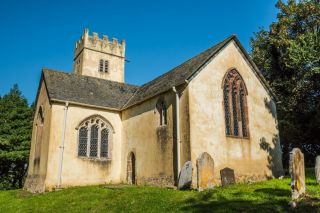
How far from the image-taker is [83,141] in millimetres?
22281

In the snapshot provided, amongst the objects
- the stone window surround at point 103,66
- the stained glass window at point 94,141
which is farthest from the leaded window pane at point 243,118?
the stone window surround at point 103,66

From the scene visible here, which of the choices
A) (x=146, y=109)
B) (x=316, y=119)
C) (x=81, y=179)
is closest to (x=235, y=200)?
(x=146, y=109)

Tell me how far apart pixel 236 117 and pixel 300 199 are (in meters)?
9.95

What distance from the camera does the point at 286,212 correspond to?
9.38 meters

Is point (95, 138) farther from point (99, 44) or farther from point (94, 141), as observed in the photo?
point (99, 44)

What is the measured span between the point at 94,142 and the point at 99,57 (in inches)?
877

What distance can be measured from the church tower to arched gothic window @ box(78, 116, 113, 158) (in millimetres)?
18839

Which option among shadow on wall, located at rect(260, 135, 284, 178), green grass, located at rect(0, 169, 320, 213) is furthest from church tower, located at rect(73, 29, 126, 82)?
green grass, located at rect(0, 169, 320, 213)

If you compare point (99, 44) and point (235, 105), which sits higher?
point (99, 44)

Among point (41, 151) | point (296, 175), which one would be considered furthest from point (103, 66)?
point (296, 175)

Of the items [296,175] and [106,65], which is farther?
[106,65]

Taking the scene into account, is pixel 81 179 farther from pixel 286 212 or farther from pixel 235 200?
pixel 286 212

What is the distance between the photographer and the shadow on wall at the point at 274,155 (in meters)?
20.8

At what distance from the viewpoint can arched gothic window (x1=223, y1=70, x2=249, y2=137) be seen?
1972cm
